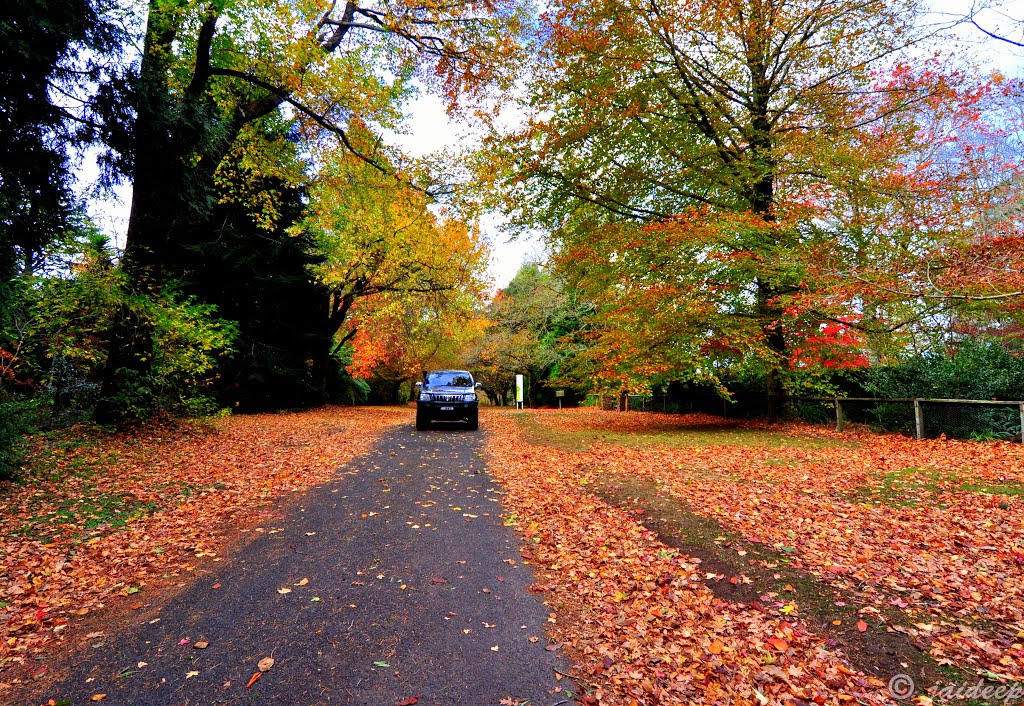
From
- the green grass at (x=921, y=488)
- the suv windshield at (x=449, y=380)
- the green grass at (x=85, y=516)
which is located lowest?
the green grass at (x=85, y=516)

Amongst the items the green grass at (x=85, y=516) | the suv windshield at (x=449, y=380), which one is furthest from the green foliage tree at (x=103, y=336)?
the suv windshield at (x=449, y=380)

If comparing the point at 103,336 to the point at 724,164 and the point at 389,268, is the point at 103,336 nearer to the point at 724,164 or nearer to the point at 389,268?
the point at 389,268

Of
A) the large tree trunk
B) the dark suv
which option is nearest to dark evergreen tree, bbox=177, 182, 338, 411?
the large tree trunk

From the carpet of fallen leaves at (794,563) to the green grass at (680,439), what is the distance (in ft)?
6.70

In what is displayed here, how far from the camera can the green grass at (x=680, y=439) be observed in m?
11.3

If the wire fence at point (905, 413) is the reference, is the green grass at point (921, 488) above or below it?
below

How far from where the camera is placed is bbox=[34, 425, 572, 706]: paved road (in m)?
2.86

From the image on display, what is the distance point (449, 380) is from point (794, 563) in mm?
12561

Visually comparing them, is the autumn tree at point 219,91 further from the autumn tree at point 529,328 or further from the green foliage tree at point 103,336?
the autumn tree at point 529,328

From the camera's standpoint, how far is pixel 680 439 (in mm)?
12477

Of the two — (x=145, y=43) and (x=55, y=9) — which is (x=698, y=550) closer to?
(x=55, y=9)

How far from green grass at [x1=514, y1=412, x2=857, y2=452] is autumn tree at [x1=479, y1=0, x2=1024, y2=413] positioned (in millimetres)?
1745

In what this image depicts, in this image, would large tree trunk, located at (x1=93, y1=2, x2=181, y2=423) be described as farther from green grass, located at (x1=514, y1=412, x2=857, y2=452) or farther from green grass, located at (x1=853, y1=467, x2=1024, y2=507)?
green grass, located at (x1=853, y1=467, x2=1024, y2=507)

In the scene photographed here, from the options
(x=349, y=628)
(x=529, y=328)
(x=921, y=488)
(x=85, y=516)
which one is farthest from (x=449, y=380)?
(x=529, y=328)
